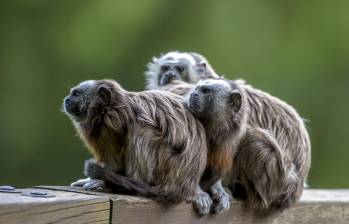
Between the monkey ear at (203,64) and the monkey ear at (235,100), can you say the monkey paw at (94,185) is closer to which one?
the monkey ear at (235,100)

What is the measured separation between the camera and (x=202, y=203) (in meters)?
5.23

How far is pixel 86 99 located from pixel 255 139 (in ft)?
3.89

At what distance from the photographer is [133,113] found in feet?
16.2

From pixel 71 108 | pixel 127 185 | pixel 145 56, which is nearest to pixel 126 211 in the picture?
pixel 127 185

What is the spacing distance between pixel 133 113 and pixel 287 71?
11431mm

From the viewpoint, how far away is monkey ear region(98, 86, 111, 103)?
16.1 feet

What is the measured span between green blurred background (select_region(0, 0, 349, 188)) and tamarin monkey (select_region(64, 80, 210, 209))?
9697 millimetres

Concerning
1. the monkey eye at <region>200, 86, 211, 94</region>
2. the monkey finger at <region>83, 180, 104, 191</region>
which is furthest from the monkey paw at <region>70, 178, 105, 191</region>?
the monkey eye at <region>200, 86, 211, 94</region>

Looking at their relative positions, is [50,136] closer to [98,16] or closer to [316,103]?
[98,16]

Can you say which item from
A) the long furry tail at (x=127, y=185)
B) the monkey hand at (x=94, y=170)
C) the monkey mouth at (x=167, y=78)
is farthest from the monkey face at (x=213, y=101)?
the monkey mouth at (x=167, y=78)

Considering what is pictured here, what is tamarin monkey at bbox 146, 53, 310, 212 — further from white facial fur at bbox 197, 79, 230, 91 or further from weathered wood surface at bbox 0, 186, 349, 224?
weathered wood surface at bbox 0, 186, 349, 224

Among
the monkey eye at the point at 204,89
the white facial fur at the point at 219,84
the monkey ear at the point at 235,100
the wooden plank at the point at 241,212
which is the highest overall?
the white facial fur at the point at 219,84

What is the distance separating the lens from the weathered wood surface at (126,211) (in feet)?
14.2

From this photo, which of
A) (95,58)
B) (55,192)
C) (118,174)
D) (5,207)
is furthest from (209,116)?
(95,58)
